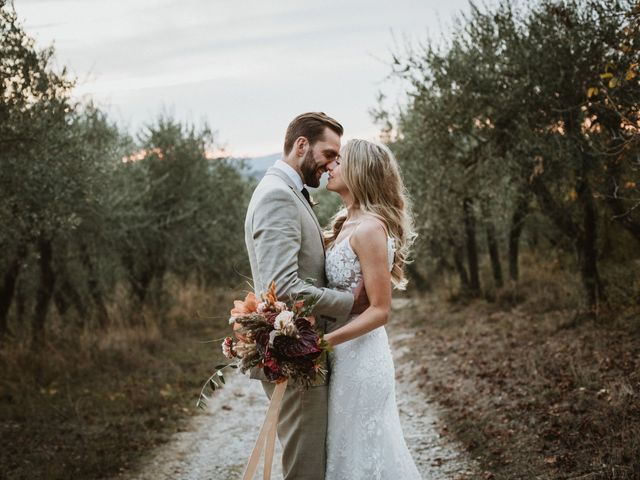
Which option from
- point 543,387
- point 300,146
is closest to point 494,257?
point 543,387

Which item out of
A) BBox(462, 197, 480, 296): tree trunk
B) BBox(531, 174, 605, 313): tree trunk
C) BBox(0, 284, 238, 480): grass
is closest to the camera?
BBox(0, 284, 238, 480): grass

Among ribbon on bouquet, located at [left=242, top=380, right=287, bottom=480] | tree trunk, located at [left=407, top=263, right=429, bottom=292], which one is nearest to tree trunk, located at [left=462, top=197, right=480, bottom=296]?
tree trunk, located at [left=407, top=263, right=429, bottom=292]

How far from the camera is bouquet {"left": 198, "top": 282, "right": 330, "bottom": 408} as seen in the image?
3311mm

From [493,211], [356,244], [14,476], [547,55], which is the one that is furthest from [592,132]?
[14,476]

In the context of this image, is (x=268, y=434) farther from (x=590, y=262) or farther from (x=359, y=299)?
(x=590, y=262)

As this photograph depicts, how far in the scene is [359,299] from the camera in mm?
3943

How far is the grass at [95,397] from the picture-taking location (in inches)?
286

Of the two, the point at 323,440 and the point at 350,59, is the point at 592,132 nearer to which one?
the point at 350,59

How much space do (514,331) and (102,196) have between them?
8.27 m

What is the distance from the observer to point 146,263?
57.2ft

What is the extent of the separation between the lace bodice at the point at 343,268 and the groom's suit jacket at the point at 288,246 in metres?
0.06

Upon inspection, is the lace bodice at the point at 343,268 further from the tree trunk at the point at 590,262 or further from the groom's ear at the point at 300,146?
the tree trunk at the point at 590,262

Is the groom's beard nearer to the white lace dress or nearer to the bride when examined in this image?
the bride

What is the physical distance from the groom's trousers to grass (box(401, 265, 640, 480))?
2.83 m
